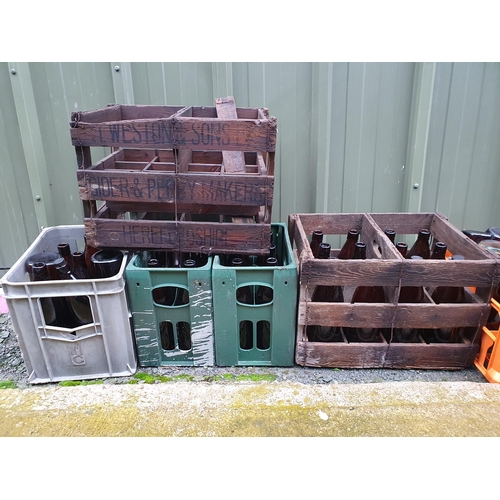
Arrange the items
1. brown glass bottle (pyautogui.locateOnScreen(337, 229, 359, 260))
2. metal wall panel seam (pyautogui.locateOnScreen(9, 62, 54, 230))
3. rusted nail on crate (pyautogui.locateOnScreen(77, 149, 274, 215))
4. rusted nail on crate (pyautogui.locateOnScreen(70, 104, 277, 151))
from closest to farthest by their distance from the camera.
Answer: rusted nail on crate (pyautogui.locateOnScreen(70, 104, 277, 151)), rusted nail on crate (pyautogui.locateOnScreen(77, 149, 274, 215)), brown glass bottle (pyautogui.locateOnScreen(337, 229, 359, 260)), metal wall panel seam (pyautogui.locateOnScreen(9, 62, 54, 230))

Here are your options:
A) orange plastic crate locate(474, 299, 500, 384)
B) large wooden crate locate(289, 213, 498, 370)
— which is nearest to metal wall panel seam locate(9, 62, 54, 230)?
large wooden crate locate(289, 213, 498, 370)

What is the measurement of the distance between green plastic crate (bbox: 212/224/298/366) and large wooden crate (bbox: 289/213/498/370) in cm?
8

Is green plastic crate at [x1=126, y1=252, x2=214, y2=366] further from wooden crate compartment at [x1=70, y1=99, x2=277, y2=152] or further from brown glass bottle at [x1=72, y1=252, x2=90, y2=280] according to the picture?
wooden crate compartment at [x1=70, y1=99, x2=277, y2=152]

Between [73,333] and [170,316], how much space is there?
0.63m

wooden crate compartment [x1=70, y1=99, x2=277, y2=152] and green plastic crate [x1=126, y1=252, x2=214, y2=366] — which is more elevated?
wooden crate compartment [x1=70, y1=99, x2=277, y2=152]

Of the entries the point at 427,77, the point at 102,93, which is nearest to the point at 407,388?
the point at 427,77

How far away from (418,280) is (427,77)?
213cm

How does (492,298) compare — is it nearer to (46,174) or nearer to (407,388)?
(407,388)

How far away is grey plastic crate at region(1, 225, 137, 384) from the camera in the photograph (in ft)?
8.29

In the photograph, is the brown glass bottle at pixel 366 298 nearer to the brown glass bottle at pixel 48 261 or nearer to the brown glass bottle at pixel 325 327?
the brown glass bottle at pixel 325 327

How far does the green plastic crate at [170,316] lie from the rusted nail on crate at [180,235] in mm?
157

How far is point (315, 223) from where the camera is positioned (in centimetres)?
333

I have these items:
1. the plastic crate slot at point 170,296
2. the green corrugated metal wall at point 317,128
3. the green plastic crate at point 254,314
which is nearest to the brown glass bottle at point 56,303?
the plastic crate slot at point 170,296

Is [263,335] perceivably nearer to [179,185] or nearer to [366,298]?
[366,298]
